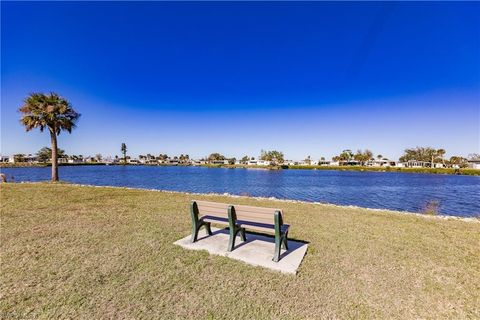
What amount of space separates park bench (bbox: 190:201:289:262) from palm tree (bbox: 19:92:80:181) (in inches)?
878

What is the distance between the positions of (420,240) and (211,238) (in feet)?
18.3

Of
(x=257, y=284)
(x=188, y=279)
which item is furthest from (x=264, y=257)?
(x=188, y=279)

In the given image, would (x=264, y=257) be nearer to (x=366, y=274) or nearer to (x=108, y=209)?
(x=366, y=274)

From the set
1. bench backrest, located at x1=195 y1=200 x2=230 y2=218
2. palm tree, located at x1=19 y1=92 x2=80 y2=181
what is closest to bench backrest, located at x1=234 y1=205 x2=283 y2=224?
bench backrest, located at x1=195 y1=200 x2=230 y2=218

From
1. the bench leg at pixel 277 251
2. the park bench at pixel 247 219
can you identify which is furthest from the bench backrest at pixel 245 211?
the bench leg at pixel 277 251

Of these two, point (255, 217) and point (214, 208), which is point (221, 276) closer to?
point (255, 217)

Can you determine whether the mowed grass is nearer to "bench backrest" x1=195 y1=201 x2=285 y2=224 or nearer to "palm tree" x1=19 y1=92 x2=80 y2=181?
"bench backrest" x1=195 y1=201 x2=285 y2=224

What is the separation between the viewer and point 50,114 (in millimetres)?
19828

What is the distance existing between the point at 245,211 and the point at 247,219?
0.18 meters

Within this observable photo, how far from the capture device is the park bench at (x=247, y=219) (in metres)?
4.36

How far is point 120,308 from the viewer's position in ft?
9.66

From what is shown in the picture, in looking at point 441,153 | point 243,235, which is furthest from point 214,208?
point 441,153

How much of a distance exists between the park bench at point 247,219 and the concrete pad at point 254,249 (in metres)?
0.16

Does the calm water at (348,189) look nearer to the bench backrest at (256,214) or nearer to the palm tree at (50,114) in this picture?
the palm tree at (50,114)
